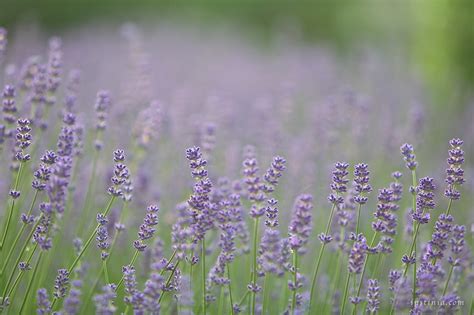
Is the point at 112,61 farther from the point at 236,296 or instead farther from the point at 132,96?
the point at 236,296

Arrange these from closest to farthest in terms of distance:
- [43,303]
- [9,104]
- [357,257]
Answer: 1. [43,303]
2. [357,257]
3. [9,104]

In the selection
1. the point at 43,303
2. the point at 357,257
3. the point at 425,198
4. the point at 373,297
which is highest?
the point at 425,198

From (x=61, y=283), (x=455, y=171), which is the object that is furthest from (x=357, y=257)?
(x=61, y=283)

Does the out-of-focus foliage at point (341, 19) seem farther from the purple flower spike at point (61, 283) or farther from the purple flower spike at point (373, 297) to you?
the purple flower spike at point (61, 283)

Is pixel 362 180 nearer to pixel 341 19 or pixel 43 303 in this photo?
pixel 43 303

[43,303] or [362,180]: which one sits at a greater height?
[362,180]

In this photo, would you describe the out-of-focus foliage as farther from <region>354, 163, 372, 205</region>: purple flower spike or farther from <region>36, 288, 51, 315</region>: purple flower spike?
<region>36, 288, 51, 315</region>: purple flower spike

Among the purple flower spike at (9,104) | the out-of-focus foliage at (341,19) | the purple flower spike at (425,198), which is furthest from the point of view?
the out-of-focus foliage at (341,19)

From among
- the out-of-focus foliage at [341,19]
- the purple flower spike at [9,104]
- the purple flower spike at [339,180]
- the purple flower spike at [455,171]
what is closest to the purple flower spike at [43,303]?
the purple flower spike at [9,104]
